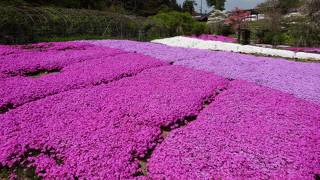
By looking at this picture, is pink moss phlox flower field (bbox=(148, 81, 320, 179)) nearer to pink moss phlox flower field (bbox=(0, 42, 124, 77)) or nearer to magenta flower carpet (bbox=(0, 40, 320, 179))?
magenta flower carpet (bbox=(0, 40, 320, 179))

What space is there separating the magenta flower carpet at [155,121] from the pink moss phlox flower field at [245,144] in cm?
2

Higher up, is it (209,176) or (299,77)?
(299,77)

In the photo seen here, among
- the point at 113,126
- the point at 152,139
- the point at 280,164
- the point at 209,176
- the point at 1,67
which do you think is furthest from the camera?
the point at 1,67

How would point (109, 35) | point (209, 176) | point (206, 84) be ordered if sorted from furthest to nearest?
point (109, 35) < point (206, 84) < point (209, 176)

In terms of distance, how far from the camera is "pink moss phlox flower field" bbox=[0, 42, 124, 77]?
11672mm

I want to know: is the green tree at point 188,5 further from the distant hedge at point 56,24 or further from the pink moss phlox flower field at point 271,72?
the pink moss phlox flower field at point 271,72

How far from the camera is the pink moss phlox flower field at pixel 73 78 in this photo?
8.98 metres

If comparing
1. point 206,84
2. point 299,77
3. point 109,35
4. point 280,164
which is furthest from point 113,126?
point 109,35

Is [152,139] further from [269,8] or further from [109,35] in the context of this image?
[269,8]

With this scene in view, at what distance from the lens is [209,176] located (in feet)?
16.4

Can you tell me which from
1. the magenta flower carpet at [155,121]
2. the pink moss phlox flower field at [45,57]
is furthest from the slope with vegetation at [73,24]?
the magenta flower carpet at [155,121]

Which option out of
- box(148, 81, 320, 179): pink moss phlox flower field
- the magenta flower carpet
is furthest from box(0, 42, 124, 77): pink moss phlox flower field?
box(148, 81, 320, 179): pink moss phlox flower field

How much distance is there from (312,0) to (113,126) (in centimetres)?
3203

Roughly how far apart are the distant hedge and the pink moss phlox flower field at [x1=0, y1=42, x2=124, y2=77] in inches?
237
